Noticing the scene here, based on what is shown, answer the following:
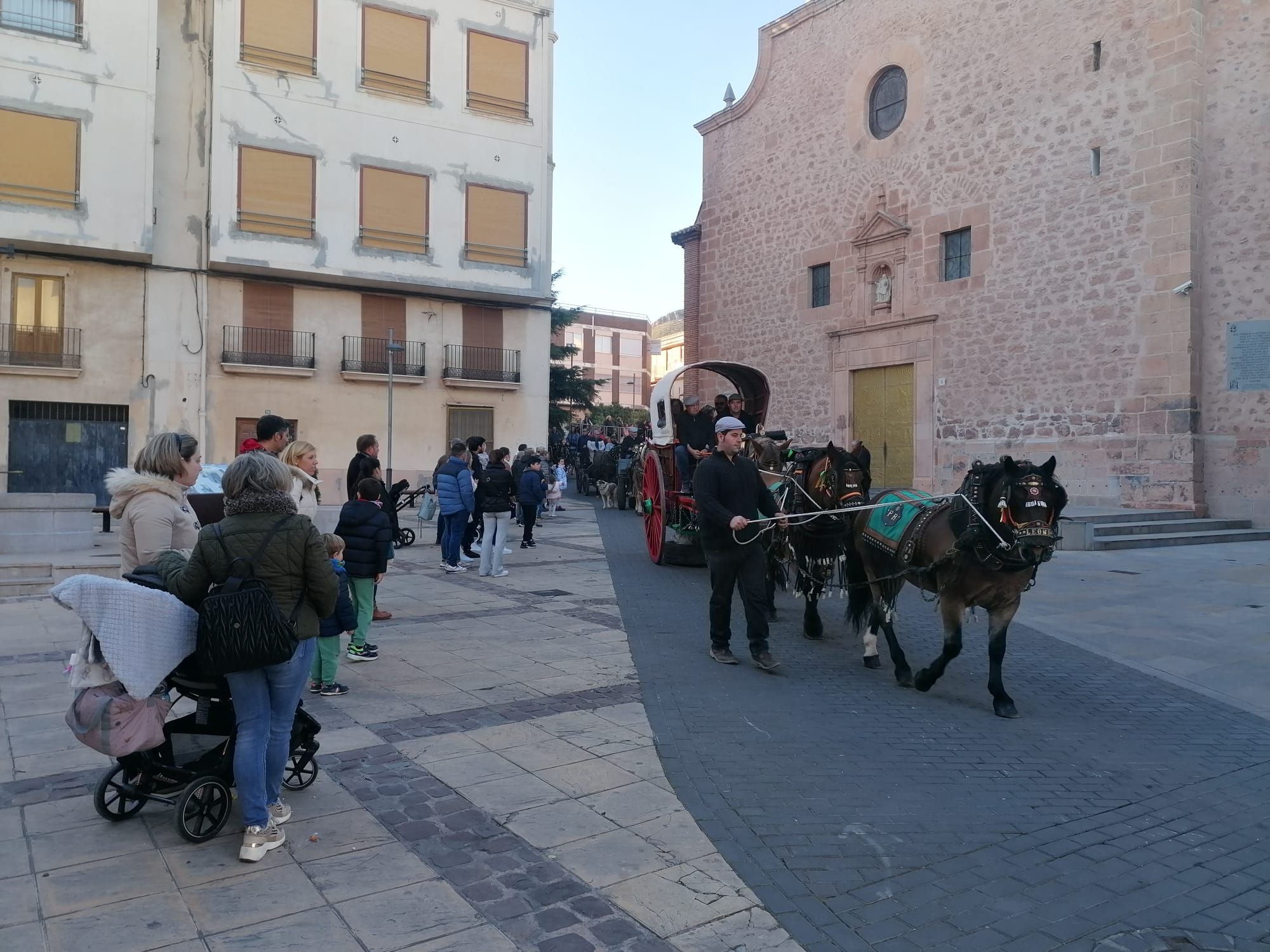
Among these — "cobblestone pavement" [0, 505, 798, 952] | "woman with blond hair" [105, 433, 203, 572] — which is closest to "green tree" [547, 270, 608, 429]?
"cobblestone pavement" [0, 505, 798, 952]

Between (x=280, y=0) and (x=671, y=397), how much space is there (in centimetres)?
1696

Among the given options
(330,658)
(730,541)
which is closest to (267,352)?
(330,658)

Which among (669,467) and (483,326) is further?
(483,326)

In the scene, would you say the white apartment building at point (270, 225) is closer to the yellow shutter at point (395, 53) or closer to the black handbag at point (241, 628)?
the yellow shutter at point (395, 53)

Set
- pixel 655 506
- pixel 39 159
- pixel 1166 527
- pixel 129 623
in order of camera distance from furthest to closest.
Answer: pixel 39 159, pixel 1166 527, pixel 655 506, pixel 129 623

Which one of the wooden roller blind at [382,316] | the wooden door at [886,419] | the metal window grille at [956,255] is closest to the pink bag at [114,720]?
the wooden door at [886,419]

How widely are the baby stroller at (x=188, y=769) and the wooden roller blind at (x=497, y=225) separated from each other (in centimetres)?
2217

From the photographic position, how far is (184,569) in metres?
3.66

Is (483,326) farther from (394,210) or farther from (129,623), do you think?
(129,623)

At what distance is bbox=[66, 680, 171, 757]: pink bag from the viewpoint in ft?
11.6

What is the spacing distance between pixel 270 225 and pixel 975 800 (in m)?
22.2

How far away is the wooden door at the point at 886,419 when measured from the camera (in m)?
21.0

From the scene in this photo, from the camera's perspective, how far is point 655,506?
12.9 metres

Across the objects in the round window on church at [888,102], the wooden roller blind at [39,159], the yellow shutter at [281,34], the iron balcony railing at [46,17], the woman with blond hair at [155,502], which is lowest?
the woman with blond hair at [155,502]
